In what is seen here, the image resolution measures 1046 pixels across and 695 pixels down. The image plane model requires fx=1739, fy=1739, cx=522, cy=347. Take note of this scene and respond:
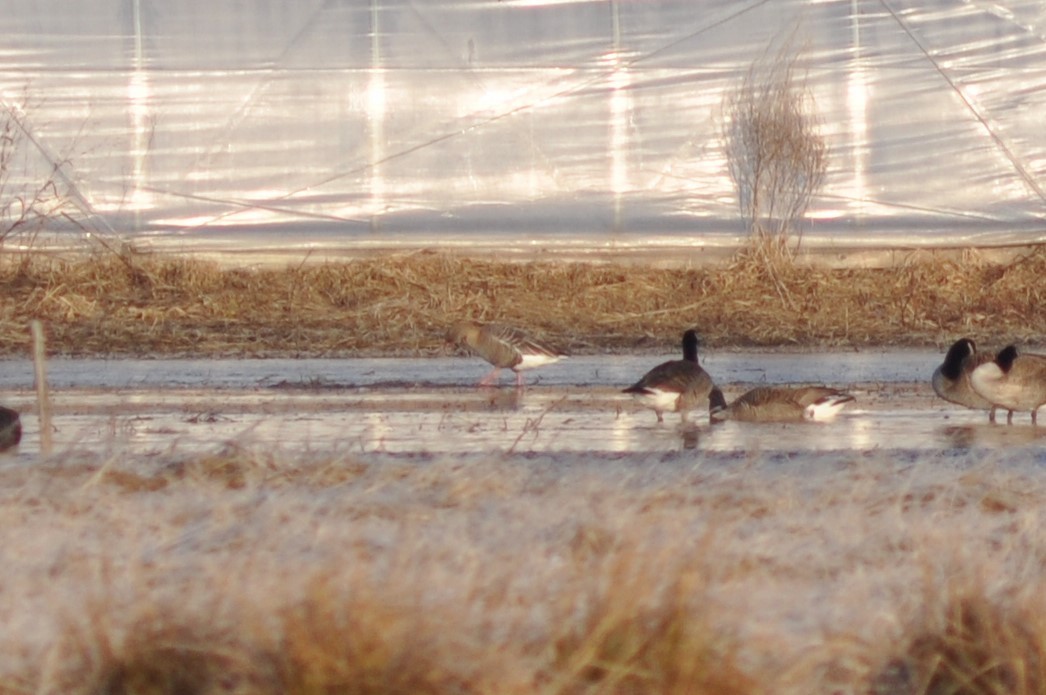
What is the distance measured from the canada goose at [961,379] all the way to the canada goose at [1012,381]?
0.29 feet

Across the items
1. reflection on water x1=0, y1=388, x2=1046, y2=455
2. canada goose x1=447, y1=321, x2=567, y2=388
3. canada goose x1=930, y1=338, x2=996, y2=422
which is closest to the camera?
reflection on water x1=0, y1=388, x2=1046, y2=455

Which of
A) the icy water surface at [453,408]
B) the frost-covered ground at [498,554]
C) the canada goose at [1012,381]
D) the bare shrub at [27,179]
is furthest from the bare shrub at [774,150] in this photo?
the frost-covered ground at [498,554]

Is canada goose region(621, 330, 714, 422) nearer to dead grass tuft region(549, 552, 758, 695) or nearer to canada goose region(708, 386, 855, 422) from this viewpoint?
canada goose region(708, 386, 855, 422)

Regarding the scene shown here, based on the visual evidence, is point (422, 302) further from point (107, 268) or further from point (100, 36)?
point (100, 36)

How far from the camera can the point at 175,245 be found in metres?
22.5

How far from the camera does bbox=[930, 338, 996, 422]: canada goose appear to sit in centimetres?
1276

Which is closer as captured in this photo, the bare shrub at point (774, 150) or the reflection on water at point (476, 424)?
the reflection on water at point (476, 424)

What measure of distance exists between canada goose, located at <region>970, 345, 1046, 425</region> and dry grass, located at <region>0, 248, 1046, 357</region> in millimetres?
5415

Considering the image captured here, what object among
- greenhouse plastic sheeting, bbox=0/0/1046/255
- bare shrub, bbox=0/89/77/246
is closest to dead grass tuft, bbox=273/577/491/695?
greenhouse plastic sheeting, bbox=0/0/1046/255

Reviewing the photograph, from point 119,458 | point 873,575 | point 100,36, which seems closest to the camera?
point 873,575

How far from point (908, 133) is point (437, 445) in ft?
46.6

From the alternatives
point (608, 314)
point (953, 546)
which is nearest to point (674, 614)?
point (953, 546)

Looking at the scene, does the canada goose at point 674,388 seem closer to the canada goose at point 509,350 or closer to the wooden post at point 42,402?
the canada goose at point 509,350

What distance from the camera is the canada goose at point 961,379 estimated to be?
12.8 m
